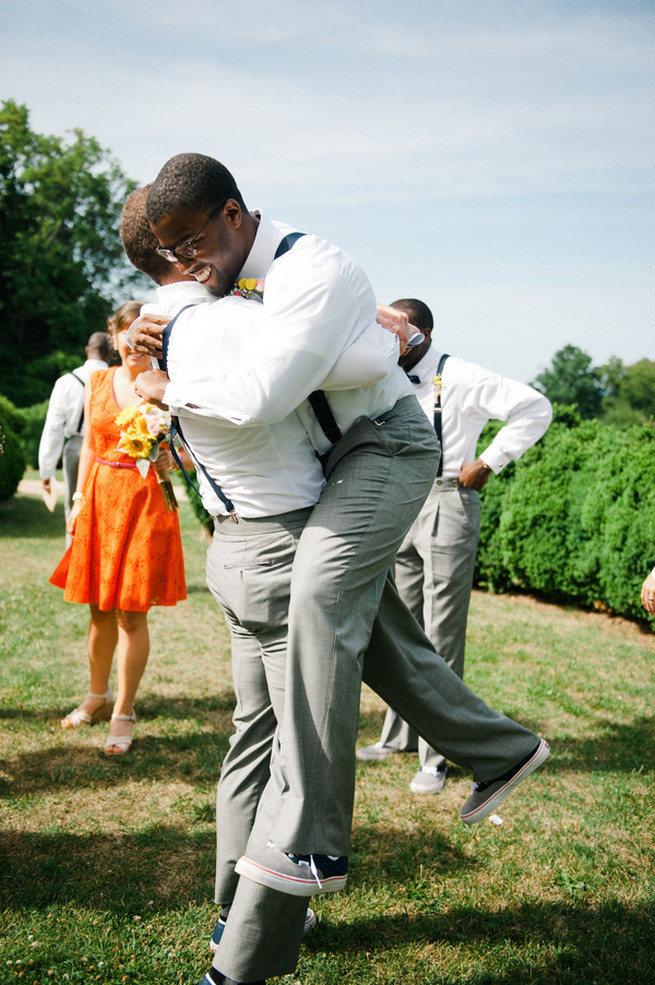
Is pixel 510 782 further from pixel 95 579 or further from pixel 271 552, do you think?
pixel 95 579

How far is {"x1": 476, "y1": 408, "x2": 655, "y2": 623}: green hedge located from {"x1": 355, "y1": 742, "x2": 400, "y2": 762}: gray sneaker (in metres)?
4.38

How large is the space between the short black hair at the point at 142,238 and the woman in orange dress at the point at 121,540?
1.98m

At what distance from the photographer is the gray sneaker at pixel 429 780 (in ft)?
14.0

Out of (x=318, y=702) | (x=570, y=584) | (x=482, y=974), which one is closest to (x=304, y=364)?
(x=318, y=702)

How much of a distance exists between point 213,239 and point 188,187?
Result: 0.16 meters

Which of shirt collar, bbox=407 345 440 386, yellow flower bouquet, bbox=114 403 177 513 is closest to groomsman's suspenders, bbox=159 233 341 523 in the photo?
yellow flower bouquet, bbox=114 403 177 513

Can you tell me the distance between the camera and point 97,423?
183 inches

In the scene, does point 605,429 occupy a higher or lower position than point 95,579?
higher

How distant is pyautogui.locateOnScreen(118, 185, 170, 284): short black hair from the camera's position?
2531 mm

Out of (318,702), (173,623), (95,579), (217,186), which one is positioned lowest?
(173,623)

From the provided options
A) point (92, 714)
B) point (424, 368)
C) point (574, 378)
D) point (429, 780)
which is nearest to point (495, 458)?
point (424, 368)

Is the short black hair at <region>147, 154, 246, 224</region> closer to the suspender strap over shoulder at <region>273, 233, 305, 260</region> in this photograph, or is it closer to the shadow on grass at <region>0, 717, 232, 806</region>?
the suspender strap over shoulder at <region>273, 233, 305, 260</region>

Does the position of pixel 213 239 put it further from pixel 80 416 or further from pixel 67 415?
pixel 80 416

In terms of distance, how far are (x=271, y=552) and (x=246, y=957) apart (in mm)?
1179
